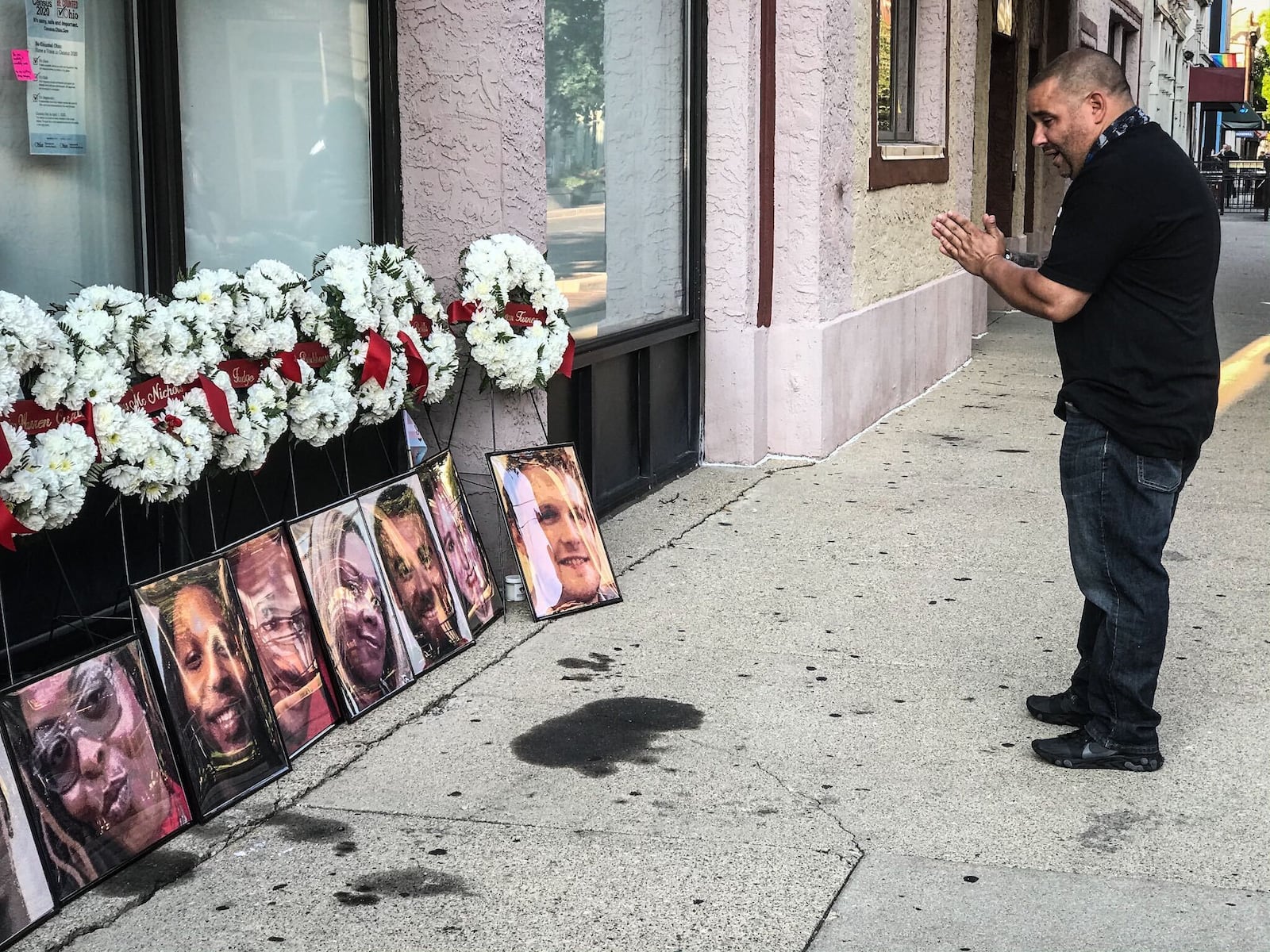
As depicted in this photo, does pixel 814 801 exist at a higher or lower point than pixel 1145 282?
lower

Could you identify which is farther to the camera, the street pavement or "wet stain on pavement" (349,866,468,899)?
"wet stain on pavement" (349,866,468,899)

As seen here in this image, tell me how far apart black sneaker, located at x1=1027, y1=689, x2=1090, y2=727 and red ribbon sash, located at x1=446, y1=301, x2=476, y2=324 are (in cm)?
234

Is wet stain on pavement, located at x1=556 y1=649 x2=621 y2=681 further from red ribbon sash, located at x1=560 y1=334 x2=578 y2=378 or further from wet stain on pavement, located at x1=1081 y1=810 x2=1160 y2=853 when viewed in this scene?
wet stain on pavement, located at x1=1081 y1=810 x2=1160 y2=853

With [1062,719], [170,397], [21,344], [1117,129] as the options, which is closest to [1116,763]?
[1062,719]

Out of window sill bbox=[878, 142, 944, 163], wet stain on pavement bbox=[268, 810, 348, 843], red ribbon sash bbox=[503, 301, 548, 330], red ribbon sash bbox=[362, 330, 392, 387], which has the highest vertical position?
window sill bbox=[878, 142, 944, 163]

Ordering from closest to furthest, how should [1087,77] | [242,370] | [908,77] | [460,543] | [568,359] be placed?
[1087,77]
[242,370]
[460,543]
[568,359]
[908,77]

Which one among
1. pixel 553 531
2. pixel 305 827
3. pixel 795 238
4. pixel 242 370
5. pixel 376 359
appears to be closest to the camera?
pixel 305 827

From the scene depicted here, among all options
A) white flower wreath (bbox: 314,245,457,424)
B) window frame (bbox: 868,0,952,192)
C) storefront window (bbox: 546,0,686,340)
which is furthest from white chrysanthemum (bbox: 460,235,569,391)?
window frame (bbox: 868,0,952,192)

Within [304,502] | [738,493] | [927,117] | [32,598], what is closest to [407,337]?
[304,502]

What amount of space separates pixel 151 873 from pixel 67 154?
6.49ft

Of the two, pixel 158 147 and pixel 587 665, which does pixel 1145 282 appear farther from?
pixel 158 147

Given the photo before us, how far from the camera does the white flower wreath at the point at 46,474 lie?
3646 millimetres

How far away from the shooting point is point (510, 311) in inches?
224

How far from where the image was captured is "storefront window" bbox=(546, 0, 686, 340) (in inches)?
276
